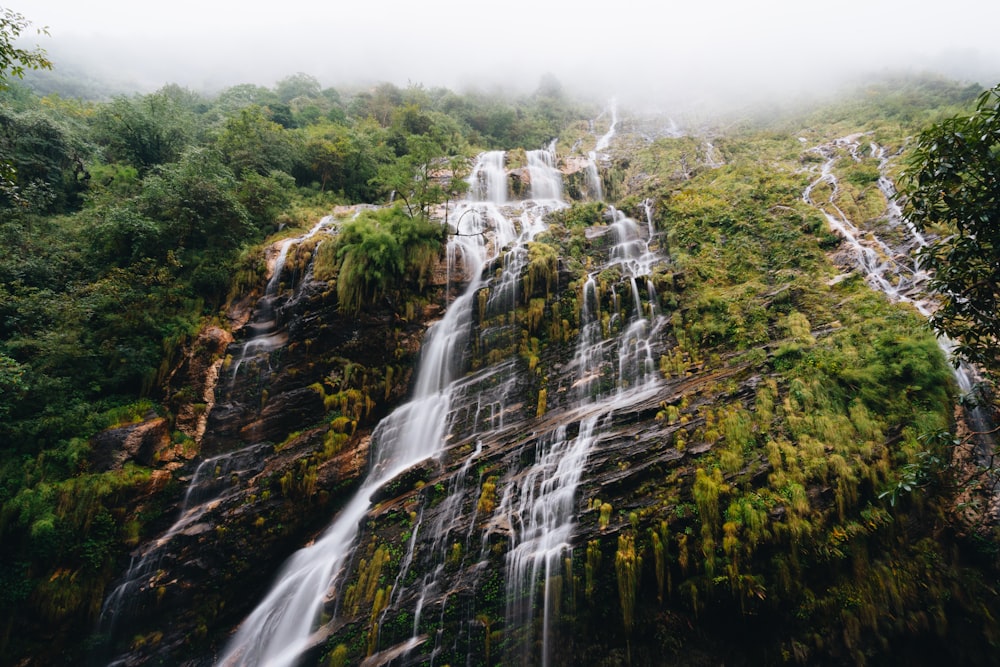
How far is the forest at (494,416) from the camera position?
21.4ft

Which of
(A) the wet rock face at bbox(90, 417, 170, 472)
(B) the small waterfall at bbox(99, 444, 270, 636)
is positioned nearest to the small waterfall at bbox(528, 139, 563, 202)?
(B) the small waterfall at bbox(99, 444, 270, 636)

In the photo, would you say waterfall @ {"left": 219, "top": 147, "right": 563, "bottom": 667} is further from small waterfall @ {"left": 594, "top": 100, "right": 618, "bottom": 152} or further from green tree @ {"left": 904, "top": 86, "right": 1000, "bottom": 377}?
small waterfall @ {"left": 594, "top": 100, "right": 618, "bottom": 152}

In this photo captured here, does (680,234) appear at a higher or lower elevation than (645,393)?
higher

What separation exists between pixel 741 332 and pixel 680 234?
5.50m

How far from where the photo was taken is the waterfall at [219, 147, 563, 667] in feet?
30.2

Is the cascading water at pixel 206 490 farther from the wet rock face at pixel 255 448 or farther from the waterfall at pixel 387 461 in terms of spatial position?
the waterfall at pixel 387 461

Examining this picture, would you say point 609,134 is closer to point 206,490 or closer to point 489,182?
point 489,182

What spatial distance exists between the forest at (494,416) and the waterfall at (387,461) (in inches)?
15.8

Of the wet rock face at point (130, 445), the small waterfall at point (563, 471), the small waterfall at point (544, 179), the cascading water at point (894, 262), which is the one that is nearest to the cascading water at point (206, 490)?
the wet rock face at point (130, 445)

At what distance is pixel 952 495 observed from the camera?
21.3 feet

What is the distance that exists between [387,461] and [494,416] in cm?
353

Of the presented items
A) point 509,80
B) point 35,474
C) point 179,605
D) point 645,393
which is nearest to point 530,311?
point 645,393

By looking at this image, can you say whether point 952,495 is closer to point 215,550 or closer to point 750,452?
point 750,452

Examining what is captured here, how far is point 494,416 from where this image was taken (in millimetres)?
11344
